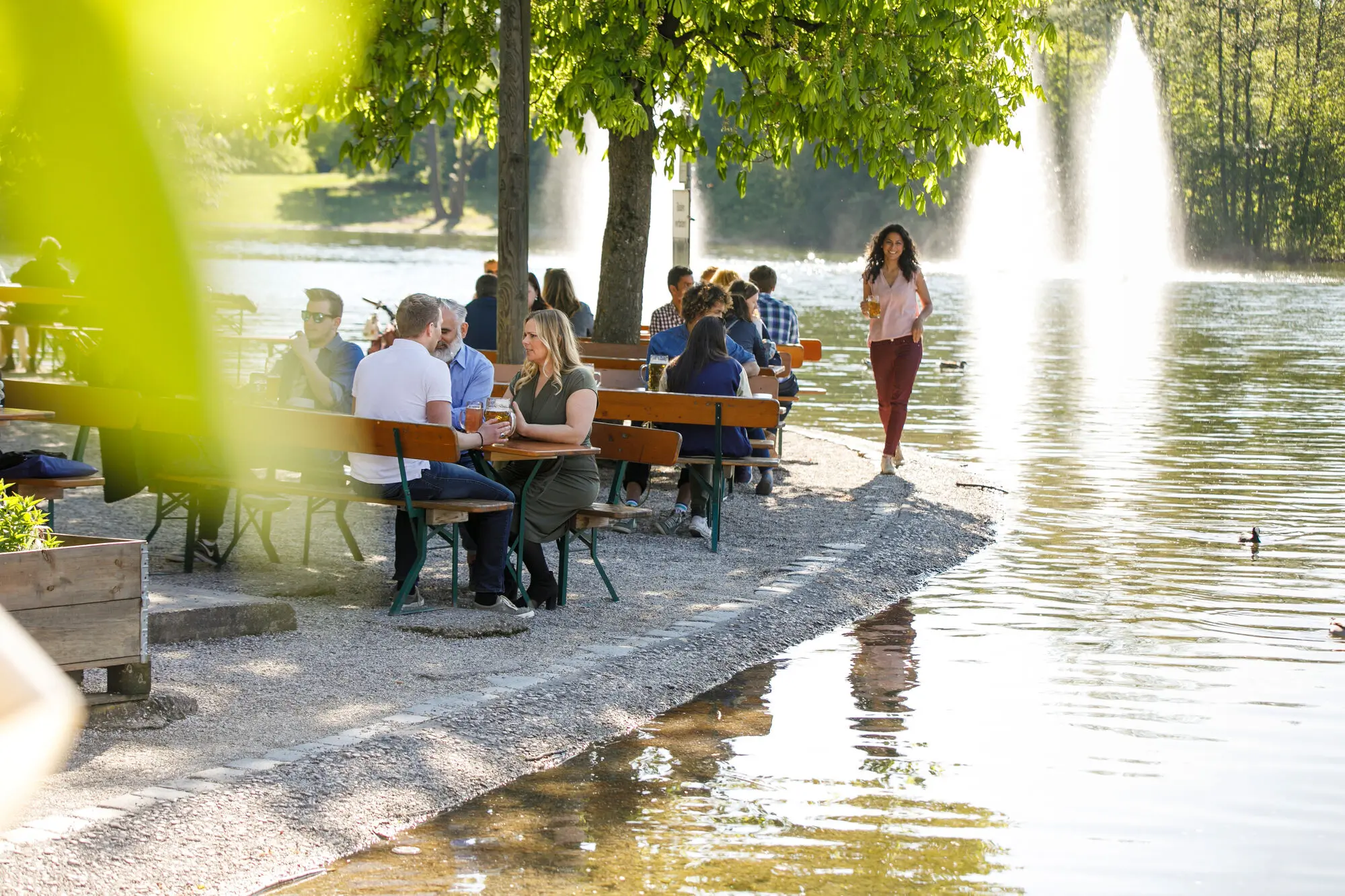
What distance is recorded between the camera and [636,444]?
9188 mm

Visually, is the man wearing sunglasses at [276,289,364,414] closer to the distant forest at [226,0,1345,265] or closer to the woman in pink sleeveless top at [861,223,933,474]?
the woman in pink sleeveless top at [861,223,933,474]

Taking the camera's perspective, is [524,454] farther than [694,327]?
No

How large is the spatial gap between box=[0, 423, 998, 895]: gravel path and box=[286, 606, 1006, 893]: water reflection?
0.21 meters

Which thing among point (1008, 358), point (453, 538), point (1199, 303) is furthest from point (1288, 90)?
point (453, 538)

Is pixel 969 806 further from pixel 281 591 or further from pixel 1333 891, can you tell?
pixel 281 591

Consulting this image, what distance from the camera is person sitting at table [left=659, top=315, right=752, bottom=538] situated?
35.5 ft

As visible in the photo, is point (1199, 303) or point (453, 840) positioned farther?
point (1199, 303)

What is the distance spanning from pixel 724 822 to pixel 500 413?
3184mm

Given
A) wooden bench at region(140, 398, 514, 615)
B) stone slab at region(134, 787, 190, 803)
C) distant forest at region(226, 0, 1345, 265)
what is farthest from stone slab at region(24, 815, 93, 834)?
distant forest at region(226, 0, 1345, 265)

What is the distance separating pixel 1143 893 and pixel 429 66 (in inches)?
386

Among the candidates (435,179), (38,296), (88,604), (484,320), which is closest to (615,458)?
(88,604)

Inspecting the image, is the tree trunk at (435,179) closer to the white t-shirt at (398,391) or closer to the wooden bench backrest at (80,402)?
the wooden bench backrest at (80,402)

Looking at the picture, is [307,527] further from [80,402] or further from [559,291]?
[559,291]

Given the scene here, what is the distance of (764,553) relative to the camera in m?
10.3
